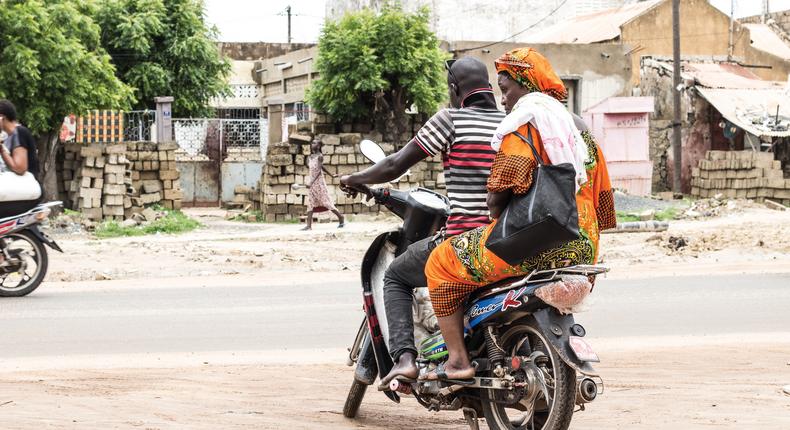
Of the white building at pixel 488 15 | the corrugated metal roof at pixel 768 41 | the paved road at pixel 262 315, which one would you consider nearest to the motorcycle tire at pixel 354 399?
the paved road at pixel 262 315

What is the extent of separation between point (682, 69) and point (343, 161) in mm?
13096

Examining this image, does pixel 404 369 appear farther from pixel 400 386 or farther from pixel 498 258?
pixel 498 258

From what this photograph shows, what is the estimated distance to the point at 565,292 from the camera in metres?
3.96

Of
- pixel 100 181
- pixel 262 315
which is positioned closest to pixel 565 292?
pixel 262 315

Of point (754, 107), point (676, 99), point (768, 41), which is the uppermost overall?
point (768, 41)

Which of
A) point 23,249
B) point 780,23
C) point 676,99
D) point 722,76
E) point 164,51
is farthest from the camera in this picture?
point 780,23

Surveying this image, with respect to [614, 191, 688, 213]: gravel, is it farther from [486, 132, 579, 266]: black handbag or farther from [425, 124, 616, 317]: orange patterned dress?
[486, 132, 579, 266]: black handbag

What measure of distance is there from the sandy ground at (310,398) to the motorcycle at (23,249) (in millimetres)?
3634

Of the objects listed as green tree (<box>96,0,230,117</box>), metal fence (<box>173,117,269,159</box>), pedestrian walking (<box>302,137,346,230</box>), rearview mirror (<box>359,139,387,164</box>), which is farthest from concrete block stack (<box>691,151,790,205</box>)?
rearview mirror (<box>359,139,387,164</box>)

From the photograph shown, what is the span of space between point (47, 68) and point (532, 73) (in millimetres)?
17726

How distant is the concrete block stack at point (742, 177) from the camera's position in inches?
1032

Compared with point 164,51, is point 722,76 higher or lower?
lower

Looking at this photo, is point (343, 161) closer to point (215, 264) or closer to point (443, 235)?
point (215, 264)

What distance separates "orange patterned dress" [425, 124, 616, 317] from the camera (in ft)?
13.3
